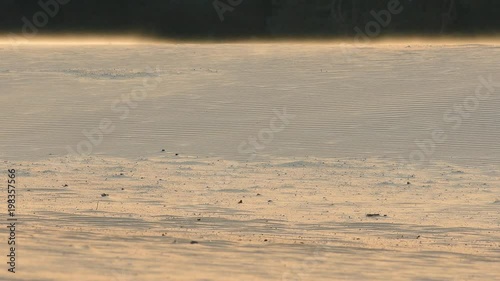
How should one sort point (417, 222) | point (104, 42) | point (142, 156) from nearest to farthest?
point (417, 222) < point (142, 156) < point (104, 42)

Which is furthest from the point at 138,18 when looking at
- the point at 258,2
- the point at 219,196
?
the point at 219,196

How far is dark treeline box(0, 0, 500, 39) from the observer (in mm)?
26047

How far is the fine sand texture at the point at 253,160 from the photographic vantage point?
313 inches

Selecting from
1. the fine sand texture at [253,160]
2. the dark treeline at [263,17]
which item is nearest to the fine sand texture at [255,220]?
the fine sand texture at [253,160]

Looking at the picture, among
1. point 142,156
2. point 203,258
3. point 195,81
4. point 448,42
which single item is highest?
point 448,42

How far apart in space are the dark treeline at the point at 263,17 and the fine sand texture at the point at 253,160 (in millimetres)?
844

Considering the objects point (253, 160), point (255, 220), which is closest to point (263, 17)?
point (253, 160)

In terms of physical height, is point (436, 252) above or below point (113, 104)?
below

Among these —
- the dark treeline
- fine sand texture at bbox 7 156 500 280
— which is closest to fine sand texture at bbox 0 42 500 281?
fine sand texture at bbox 7 156 500 280

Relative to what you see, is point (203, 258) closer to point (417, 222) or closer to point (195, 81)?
point (417, 222)

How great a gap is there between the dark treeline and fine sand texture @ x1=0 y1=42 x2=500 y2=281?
0.84 m

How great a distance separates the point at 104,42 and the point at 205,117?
10.6 meters

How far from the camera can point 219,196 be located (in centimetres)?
1097

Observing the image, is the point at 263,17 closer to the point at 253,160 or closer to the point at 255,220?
the point at 253,160
